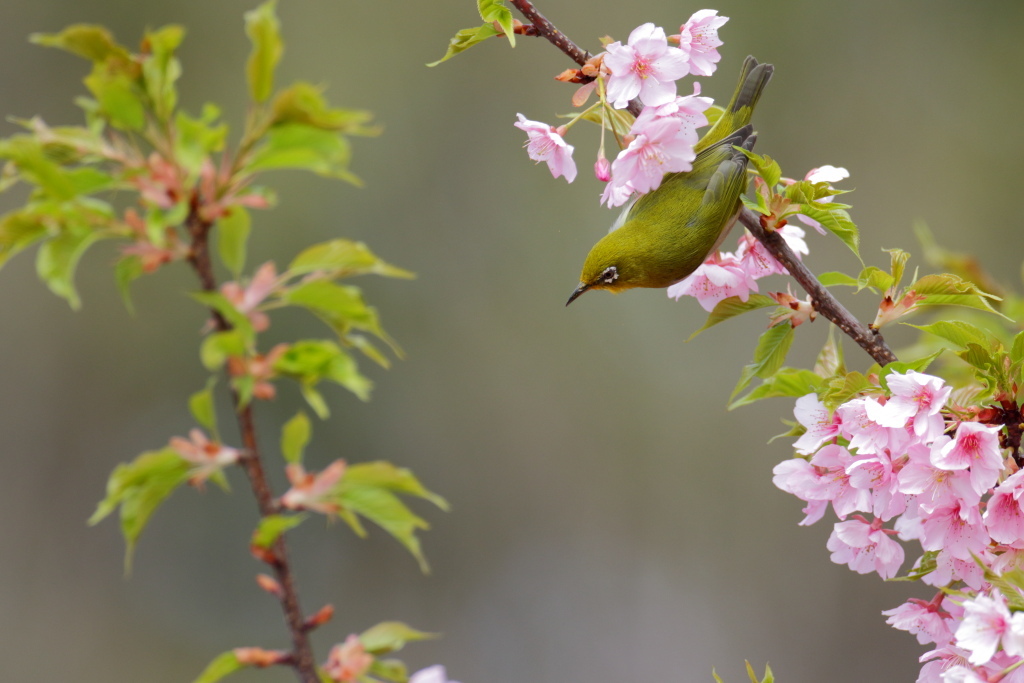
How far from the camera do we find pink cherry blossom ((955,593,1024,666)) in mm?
545

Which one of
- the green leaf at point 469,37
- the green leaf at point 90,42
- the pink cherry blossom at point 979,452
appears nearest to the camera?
the green leaf at point 90,42

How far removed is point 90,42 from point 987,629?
0.64 m

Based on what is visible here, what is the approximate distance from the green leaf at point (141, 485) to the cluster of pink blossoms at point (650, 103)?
0.46 m

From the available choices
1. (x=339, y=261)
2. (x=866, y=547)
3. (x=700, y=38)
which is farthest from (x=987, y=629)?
(x=700, y=38)

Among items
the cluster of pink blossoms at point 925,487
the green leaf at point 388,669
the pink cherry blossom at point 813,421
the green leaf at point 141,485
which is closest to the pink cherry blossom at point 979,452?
the cluster of pink blossoms at point 925,487

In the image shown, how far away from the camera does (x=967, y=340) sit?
785mm

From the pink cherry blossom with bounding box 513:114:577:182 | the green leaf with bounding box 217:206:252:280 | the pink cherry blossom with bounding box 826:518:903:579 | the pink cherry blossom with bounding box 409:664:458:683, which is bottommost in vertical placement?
the pink cherry blossom with bounding box 826:518:903:579

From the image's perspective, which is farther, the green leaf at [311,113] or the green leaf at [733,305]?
the green leaf at [733,305]

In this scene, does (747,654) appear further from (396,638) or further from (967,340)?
(396,638)

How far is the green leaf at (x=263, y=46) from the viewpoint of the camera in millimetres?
459

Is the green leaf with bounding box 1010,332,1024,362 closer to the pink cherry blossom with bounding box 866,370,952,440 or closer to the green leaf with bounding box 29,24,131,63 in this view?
the pink cherry blossom with bounding box 866,370,952,440

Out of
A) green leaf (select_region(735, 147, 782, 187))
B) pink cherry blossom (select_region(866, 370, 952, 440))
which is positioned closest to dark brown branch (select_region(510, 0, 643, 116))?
green leaf (select_region(735, 147, 782, 187))

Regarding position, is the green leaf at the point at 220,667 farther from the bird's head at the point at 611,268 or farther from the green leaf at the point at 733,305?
the bird's head at the point at 611,268

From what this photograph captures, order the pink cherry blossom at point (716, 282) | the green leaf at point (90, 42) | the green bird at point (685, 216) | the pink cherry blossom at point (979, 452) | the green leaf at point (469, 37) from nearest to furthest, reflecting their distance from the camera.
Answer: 1. the green leaf at point (90, 42)
2. the pink cherry blossom at point (979, 452)
3. the green leaf at point (469, 37)
4. the pink cherry blossom at point (716, 282)
5. the green bird at point (685, 216)
